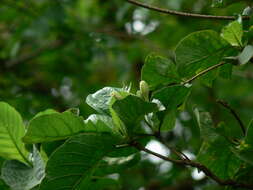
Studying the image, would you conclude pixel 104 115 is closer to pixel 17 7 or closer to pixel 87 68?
pixel 17 7

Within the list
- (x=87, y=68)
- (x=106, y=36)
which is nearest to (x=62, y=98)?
(x=87, y=68)

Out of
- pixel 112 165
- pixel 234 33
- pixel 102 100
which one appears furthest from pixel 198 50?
pixel 112 165

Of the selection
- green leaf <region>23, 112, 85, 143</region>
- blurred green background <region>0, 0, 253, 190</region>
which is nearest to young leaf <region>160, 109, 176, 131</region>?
green leaf <region>23, 112, 85, 143</region>

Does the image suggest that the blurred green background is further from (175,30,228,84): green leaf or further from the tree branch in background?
(175,30,228,84): green leaf

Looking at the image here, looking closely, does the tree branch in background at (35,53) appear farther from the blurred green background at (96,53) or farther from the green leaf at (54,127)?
the green leaf at (54,127)

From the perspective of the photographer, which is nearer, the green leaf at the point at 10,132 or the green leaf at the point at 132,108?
the green leaf at the point at 132,108

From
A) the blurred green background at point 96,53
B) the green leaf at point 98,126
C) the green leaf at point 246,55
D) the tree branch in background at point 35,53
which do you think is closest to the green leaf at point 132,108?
the green leaf at point 98,126

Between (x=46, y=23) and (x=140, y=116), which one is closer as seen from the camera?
(x=140, y=116)
